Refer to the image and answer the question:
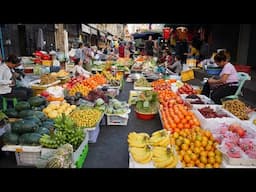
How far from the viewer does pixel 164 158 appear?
254 cm

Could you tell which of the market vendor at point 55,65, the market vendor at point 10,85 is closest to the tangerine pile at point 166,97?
the market vendor at point 10,85

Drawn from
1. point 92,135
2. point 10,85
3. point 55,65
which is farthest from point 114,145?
point 55,65

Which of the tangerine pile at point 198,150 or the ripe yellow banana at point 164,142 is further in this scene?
the ripe yellow banana at point 164,142

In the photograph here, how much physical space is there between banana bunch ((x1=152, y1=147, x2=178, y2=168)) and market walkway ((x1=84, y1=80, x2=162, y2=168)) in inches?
20.1

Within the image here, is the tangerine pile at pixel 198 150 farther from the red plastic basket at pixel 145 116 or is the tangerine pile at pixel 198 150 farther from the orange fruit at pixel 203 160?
the red plastic basket at pixel 145 116

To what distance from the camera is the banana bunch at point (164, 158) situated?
8.09ft

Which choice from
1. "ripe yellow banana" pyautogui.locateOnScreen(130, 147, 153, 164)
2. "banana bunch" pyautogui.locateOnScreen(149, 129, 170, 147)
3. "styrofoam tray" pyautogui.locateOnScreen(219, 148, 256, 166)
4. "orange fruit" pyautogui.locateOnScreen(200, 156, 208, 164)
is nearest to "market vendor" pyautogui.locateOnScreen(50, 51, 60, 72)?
"banana bunch" pyautogui.locateOnScreen(149, 129, 170, 147)

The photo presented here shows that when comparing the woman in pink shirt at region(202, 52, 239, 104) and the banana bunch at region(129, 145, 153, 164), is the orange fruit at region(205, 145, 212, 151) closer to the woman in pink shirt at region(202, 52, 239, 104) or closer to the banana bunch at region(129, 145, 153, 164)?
the banana bunch at region(129, 145, 153, 164)

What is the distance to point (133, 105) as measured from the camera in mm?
5699

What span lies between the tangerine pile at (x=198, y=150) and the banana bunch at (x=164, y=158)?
0.12 meters

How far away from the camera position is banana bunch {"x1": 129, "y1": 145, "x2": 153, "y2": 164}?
2.57 metres

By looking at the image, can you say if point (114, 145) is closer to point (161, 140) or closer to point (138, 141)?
point (138, 141)
